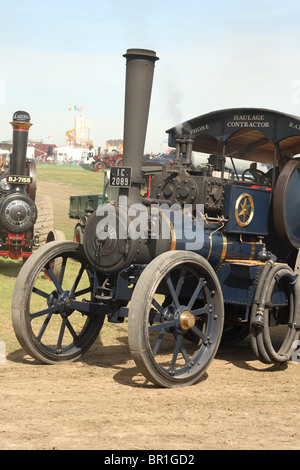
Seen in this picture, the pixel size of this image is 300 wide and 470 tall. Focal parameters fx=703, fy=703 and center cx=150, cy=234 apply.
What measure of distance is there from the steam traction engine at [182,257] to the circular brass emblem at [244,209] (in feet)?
0.03

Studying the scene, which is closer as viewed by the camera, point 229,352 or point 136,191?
point 136,191

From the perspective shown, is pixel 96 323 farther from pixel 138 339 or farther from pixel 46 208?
pixel 46 208

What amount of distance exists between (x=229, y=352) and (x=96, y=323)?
1.59 meters

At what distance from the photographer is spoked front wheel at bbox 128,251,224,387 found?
5.28 meters

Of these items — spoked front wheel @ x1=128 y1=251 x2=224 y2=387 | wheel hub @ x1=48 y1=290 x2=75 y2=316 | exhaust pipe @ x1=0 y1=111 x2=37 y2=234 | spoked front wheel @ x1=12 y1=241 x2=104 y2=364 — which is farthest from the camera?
exhaust pipe @ x1=0 y1=111 x2=37 y2=234

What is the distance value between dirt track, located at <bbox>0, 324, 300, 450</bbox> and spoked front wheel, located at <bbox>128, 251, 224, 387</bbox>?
0.51 feet

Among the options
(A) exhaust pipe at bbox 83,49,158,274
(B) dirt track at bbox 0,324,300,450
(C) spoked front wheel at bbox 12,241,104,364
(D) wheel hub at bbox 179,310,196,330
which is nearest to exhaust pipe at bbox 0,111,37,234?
(C) spoked front wheel at bbox 12,241,104,364

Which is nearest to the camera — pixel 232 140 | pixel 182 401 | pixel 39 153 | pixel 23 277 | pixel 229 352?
pixel 182 401

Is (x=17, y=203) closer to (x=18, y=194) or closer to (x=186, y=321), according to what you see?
(x=18, y=194)

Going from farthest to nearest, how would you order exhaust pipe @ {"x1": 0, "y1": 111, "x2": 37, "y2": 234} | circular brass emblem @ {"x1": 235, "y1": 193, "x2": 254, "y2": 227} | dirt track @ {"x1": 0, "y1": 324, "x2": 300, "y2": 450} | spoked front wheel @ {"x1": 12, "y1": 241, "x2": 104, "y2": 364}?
1. exhaust pipe @ {"x1": 0, "y1": 111, "x2": 37, "y2": 234}
2. circular brass emblem @ {"x1": 235, "y1": 193, "x2": 254, "y2": 227}
3. spoked front wheel @ {"x1": 12, "y1": 241, "x2": 104, "y2": 364}
4. dirt track @ {"x1": 0, "y1": 324, "x2": 300, "y2": 450}

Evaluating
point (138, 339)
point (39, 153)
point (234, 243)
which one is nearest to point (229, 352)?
point (234, 243)

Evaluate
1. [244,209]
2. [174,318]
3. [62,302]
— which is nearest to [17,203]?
[62,302]

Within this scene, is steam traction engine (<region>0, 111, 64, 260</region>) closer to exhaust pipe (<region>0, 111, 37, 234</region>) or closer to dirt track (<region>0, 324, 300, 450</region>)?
exhaust pipe (<region>0, 111, 37, 234</region>)

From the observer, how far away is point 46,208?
12656mm
